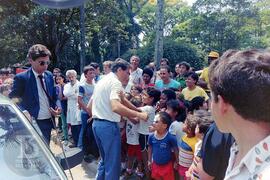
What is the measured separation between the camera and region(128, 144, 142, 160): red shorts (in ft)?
17.4

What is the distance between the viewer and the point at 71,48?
19125 millimetres

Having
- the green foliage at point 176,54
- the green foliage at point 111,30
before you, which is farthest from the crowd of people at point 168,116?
the green foliage at point 176,54

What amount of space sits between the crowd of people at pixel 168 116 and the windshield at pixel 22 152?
103 centimetres

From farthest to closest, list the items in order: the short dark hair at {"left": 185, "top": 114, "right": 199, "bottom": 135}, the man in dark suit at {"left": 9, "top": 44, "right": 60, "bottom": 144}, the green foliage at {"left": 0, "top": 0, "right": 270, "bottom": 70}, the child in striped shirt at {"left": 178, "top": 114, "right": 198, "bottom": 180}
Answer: the green foliage at {"left": 0, "top": 0, "right": 270, "bottom": 70}, the man in dark suit at {"left": 9, "top": 44, "right": 60, "bottom": 144}, the child in striped shirt at {"left": 178, "top": 114, "right": 198, "bottom": 180}, the short dark hair at {"left": 185, "top": 114, "right": 199, "bottom": 135}

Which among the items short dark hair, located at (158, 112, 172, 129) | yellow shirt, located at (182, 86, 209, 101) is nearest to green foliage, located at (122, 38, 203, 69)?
yellow shirt, located at (182, 86, 209, 101)

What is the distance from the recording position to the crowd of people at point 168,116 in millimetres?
1267

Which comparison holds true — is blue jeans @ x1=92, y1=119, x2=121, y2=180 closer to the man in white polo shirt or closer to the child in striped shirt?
the man in white polo shirt

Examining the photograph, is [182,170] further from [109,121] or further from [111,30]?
[111,30]

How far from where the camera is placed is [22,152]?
2.66 meters

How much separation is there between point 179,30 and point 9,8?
631 inches

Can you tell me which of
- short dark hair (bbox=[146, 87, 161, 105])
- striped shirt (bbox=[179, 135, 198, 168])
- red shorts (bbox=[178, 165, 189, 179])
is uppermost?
short dark hair (bbox=[146, 87, 161, 105])

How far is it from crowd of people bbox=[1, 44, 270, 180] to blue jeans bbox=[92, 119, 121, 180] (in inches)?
0.5

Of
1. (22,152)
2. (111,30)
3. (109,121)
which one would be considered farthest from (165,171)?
(111,30)

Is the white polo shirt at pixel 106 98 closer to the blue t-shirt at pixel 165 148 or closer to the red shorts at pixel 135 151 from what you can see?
the blue t-shirt at pixel 165 148
